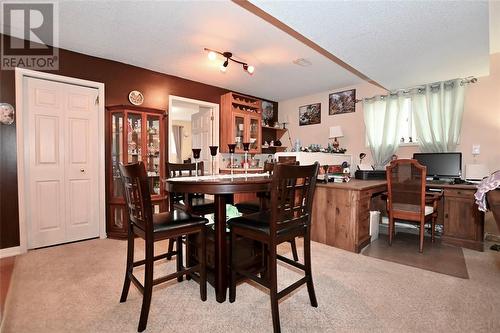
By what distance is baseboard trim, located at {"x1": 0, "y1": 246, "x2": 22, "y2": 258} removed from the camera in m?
2.63

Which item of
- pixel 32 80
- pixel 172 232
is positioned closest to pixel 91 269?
pixel 172 232

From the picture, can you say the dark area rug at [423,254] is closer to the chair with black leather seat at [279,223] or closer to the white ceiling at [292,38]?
the chair with black leather seat at [279,223]

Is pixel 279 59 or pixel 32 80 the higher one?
pixel 279 59

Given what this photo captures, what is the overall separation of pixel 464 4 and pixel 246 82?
119 inches

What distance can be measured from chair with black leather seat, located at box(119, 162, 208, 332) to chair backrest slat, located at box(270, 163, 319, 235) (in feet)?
1.90

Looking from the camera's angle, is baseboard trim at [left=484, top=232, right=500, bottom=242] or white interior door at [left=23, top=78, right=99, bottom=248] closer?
white interior door at [left=23, top=78, right=99, bottom=248]

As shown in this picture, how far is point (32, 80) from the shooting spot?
2824 millimetres

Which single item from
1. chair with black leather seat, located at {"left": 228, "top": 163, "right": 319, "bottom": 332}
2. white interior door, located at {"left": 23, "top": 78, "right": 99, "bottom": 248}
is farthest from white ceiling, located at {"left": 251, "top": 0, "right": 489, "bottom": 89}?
white interior door, located at {"left": 23, "top": 78, "right": 99, "bottom": 248}

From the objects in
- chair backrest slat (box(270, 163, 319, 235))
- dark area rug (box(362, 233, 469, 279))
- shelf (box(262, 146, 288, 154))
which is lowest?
dark area rug (box(362, 233, 469, 279))

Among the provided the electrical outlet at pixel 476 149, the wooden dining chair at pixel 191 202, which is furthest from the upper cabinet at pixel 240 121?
the electrical outlet at pixel 476 149

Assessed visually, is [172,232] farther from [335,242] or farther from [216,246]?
[335,242]

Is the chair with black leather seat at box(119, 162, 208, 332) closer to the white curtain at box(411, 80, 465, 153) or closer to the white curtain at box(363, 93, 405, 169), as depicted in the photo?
the white curtain at box(363, 93, 405, 169)

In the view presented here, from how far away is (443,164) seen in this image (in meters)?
3.36

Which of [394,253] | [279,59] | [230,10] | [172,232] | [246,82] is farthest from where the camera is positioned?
[246,82]
